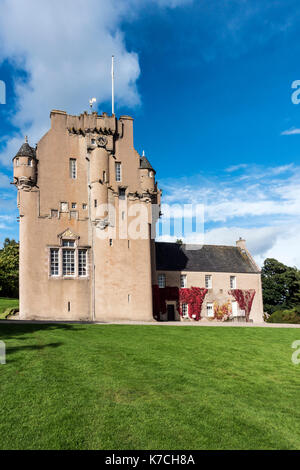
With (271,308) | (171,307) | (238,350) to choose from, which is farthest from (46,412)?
(271,308)

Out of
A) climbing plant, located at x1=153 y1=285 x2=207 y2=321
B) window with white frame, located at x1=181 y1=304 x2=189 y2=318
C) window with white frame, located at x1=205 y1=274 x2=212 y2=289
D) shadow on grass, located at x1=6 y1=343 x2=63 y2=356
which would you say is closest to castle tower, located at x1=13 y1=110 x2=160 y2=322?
climbing plant, located at x1=153 y1=285 x2=207 y2=321

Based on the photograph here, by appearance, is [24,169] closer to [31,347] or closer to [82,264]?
[82,264]

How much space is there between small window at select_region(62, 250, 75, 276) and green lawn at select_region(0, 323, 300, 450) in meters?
13.8

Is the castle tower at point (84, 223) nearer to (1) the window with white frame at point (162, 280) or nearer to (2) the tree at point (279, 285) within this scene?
(1) the window with white frame at point (162, 280)

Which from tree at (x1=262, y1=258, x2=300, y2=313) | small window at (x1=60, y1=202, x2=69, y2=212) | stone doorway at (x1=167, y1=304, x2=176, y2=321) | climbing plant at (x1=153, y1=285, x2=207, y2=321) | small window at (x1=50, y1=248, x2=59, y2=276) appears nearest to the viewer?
small window at (x1=50, y1=248, x2=59, y2=276)

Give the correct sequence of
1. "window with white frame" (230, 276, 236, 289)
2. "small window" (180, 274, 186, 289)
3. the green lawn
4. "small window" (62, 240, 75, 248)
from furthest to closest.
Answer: "window with white frame" (230, 276, 236, 289) → "small window" (180, 274, 186, 289) → "small window" (62, 240, 75, 248) → the green lawn

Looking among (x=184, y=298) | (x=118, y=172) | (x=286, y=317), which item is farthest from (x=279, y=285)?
(x=118, y=172)

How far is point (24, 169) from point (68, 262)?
30.3ft

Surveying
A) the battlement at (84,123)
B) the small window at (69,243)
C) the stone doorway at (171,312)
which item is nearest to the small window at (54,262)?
the small window at (69,243)

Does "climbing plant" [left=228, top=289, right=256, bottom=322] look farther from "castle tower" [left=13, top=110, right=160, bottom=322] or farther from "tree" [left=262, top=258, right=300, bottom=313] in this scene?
"tree" [left=262, top=258, right=300, bottom=313]

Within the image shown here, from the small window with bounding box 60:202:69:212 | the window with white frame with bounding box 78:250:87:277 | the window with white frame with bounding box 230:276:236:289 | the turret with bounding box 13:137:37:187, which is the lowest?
the window with white frame with bounding box 230:276:236:289

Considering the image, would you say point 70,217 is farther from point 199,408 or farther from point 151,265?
point 199,408

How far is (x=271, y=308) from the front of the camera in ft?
201

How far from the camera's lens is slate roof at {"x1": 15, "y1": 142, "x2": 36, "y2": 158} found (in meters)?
31.3
